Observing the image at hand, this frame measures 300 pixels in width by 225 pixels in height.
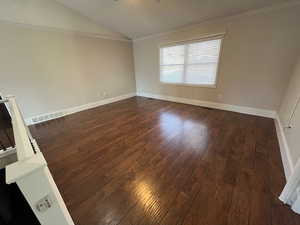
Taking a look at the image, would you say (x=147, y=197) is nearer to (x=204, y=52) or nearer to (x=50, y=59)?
(x=204, y=52)

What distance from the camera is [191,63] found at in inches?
154

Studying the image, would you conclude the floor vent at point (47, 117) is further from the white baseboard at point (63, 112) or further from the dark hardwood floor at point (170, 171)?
the dark hardwood floor at point (170, 171)

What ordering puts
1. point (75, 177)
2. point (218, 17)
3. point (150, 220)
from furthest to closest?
point (218, 17)
point (75, 177)
point (150, 220)

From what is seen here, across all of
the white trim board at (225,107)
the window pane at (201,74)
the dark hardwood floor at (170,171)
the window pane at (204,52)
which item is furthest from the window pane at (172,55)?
the dark hardwood floor at (170,171)

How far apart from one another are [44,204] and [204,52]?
164 inches

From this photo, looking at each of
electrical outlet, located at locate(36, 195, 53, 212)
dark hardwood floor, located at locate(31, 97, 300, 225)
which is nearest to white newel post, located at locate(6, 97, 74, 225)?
electrical outlet, located at locate(36, 195, 53, 212)

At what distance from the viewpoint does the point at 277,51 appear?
265cm

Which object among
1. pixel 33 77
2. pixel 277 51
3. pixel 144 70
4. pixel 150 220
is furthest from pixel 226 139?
pixel 33 77

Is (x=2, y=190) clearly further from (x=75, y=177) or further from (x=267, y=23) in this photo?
(x=267, y=23)

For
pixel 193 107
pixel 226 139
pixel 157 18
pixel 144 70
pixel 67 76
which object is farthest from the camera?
pixel 144 70

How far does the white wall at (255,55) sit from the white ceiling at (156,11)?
0.25 metres

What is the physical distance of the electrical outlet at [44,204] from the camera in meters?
0.53

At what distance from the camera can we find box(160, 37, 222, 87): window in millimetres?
3480

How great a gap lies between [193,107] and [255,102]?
148 cm
